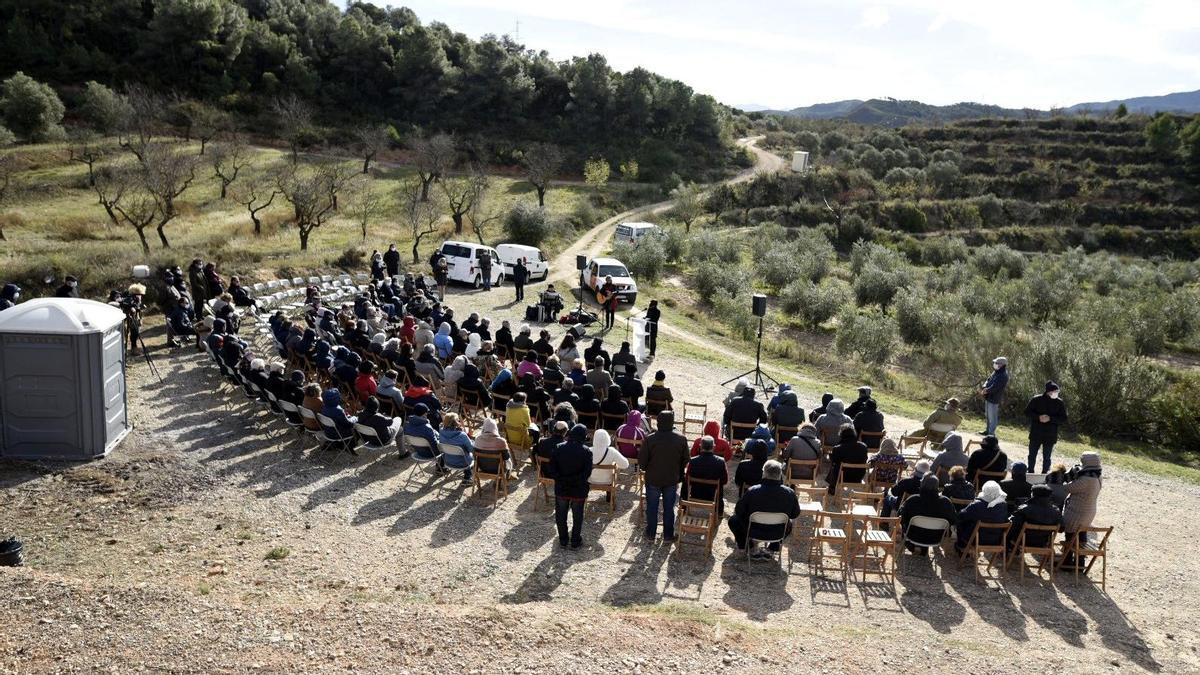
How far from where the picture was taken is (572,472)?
890cm

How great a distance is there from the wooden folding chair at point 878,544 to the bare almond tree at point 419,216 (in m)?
21.5

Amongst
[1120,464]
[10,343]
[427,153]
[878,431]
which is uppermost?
[427,153]

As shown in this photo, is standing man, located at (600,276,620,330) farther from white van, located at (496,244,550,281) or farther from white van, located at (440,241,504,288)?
white van, located at (496,244,550,281)

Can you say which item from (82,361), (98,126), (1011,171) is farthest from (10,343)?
(1011,171)

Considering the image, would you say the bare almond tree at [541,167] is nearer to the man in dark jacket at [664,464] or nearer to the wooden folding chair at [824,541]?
the man in dark jacket at [664,464]

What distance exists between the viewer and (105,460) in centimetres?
1087

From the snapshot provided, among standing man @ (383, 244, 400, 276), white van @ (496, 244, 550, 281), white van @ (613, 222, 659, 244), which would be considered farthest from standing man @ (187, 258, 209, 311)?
white van @ (613, 222, 659, 244)

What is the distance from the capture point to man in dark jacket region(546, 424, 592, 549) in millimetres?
8914

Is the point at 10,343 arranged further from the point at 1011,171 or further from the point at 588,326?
the point at 1011,171

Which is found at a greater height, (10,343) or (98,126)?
(98,126)

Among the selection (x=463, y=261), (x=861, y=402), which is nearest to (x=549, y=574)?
(x=861, y=402)

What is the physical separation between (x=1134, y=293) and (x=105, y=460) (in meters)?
34.9

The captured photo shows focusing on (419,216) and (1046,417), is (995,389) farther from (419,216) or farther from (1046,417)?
(419,216)

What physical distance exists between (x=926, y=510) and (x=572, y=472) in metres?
3.83
